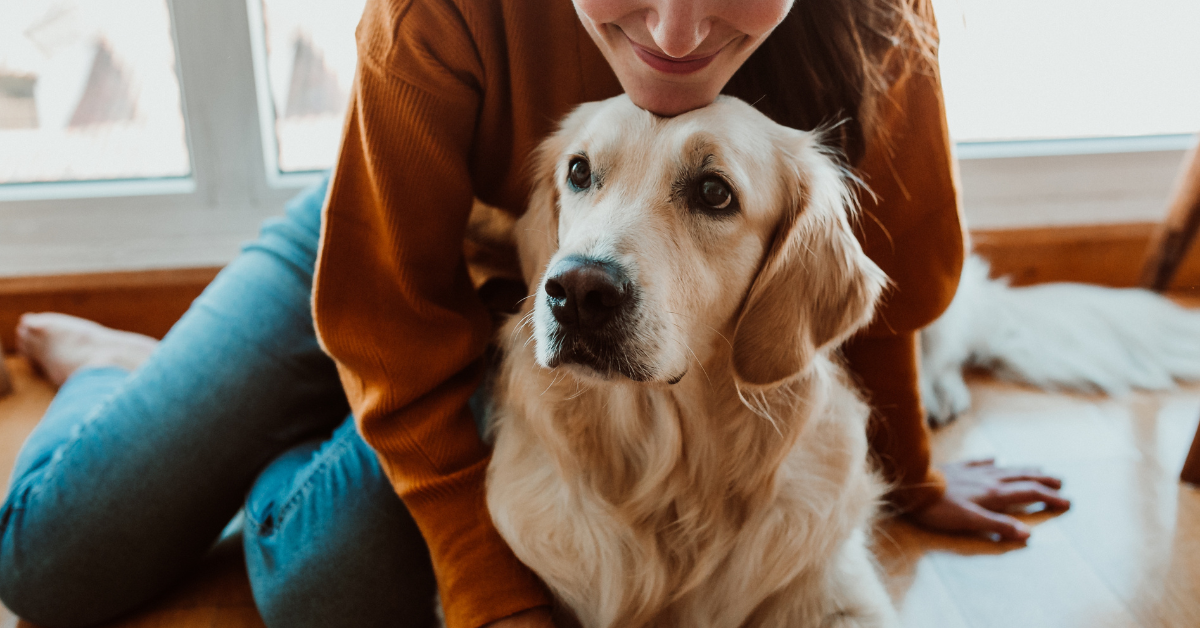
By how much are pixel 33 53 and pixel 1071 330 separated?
254 centimetres

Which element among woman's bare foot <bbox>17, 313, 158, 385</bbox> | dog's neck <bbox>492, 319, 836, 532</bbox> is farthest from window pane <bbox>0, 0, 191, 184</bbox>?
dog's neck <bbox>492, 319, 836, 532</bbox>

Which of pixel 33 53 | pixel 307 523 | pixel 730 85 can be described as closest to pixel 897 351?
pixel 730 85

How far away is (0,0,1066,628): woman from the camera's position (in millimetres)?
1016

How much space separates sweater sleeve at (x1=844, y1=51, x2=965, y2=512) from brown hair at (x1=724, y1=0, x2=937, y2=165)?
0.09 feet

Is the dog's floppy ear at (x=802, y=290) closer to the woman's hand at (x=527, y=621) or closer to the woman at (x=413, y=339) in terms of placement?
the woman at (x=413, y=339)

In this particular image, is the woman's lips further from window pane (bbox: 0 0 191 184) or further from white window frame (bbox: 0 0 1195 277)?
window pane (bbox: 0 0 191 184)

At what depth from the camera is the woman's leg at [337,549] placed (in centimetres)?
117

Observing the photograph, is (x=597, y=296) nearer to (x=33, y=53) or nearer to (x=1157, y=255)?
(x=1157, y=255)

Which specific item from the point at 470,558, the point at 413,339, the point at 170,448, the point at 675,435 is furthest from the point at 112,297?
the point at 675,435

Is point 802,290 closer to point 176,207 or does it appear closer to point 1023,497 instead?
point 1023,497

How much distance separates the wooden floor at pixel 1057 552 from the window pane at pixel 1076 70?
3.04 ft

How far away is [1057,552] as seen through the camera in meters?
1.40

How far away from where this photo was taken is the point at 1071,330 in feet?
6.31

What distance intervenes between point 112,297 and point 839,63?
5.83ft
